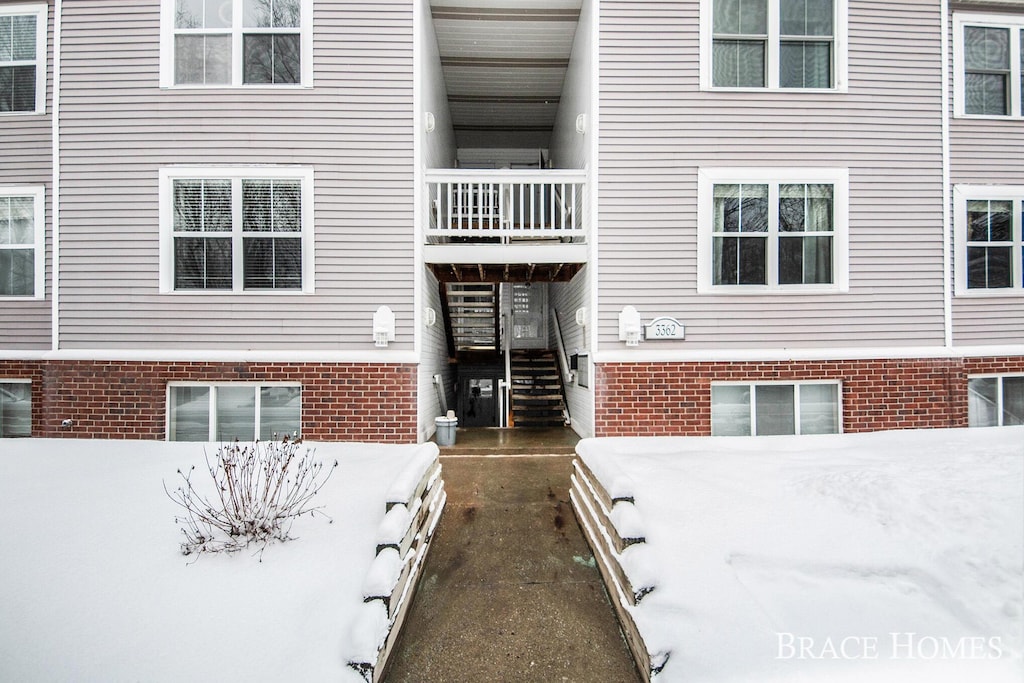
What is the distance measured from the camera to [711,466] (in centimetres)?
375

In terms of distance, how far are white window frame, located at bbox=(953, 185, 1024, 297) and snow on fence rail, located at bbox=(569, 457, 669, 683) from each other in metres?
6.49

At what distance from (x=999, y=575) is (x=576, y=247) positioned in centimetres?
514

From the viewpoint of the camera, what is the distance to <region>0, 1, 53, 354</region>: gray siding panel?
629 cm

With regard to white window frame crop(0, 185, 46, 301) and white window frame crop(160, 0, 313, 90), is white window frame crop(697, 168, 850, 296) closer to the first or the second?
white window frame crop(160, 0, 313, 90)

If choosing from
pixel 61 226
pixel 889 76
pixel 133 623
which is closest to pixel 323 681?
pixel 133 623

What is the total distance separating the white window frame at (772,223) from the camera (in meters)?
6.29

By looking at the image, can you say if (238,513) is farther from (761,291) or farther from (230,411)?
(761,291)

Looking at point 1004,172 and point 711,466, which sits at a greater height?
point 1004,172

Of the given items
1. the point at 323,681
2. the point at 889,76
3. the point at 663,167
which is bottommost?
the point at 323,681

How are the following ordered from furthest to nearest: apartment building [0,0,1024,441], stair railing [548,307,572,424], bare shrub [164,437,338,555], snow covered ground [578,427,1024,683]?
stair railing [548,307,572,424], apartment building [0,0,1024,441], bare shrub [164,437,338,555], snow covered ground [578,427,1024,683]

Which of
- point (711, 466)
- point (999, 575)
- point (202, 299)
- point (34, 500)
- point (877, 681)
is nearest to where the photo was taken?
point (877, 681)

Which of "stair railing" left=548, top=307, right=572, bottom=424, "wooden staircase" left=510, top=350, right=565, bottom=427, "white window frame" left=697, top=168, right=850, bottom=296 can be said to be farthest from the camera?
"wooden staircase" left=510, top=350, right=565, bottom=427

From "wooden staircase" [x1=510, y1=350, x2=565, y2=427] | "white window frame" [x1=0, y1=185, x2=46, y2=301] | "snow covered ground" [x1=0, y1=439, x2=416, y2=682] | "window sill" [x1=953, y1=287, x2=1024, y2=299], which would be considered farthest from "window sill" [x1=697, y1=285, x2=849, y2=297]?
"white window frame" [x1=0, y1=185, x2=46, y2=301]

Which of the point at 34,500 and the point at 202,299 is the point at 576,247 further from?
the point at 34,500
